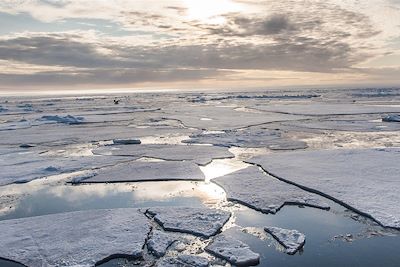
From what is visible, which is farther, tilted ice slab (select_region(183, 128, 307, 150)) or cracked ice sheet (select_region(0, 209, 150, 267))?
tilted ice slab (select_region(183, 128, 307, 150))

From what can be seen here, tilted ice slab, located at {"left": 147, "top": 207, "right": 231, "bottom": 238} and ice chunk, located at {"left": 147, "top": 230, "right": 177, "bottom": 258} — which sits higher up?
tilted ice slab, located at {"left": 147, "top": 207, "right": 231, "bottom": 238}

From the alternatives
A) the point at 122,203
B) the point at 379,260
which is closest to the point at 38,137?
the point at 122,203

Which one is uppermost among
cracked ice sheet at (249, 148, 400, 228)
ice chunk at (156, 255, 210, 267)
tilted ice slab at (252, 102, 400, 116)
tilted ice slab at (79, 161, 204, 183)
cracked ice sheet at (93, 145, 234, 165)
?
tilted ice slab at (252, 102, 400, 116)

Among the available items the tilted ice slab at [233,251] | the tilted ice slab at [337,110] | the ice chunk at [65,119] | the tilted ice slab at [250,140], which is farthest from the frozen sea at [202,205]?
the tilted ice slab at [337,110]

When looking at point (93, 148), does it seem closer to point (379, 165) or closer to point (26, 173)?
point (26, 173)

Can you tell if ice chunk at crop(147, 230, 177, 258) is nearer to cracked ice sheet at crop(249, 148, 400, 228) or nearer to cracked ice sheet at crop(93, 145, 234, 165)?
cracked ice sheet at crop(249, 148, 400, 228)

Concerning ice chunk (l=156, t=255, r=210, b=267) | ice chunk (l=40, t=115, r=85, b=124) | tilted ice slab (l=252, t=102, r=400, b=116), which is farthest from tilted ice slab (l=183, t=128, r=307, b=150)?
tilted ice slab (l=252, t=102, r=400, b=116)
